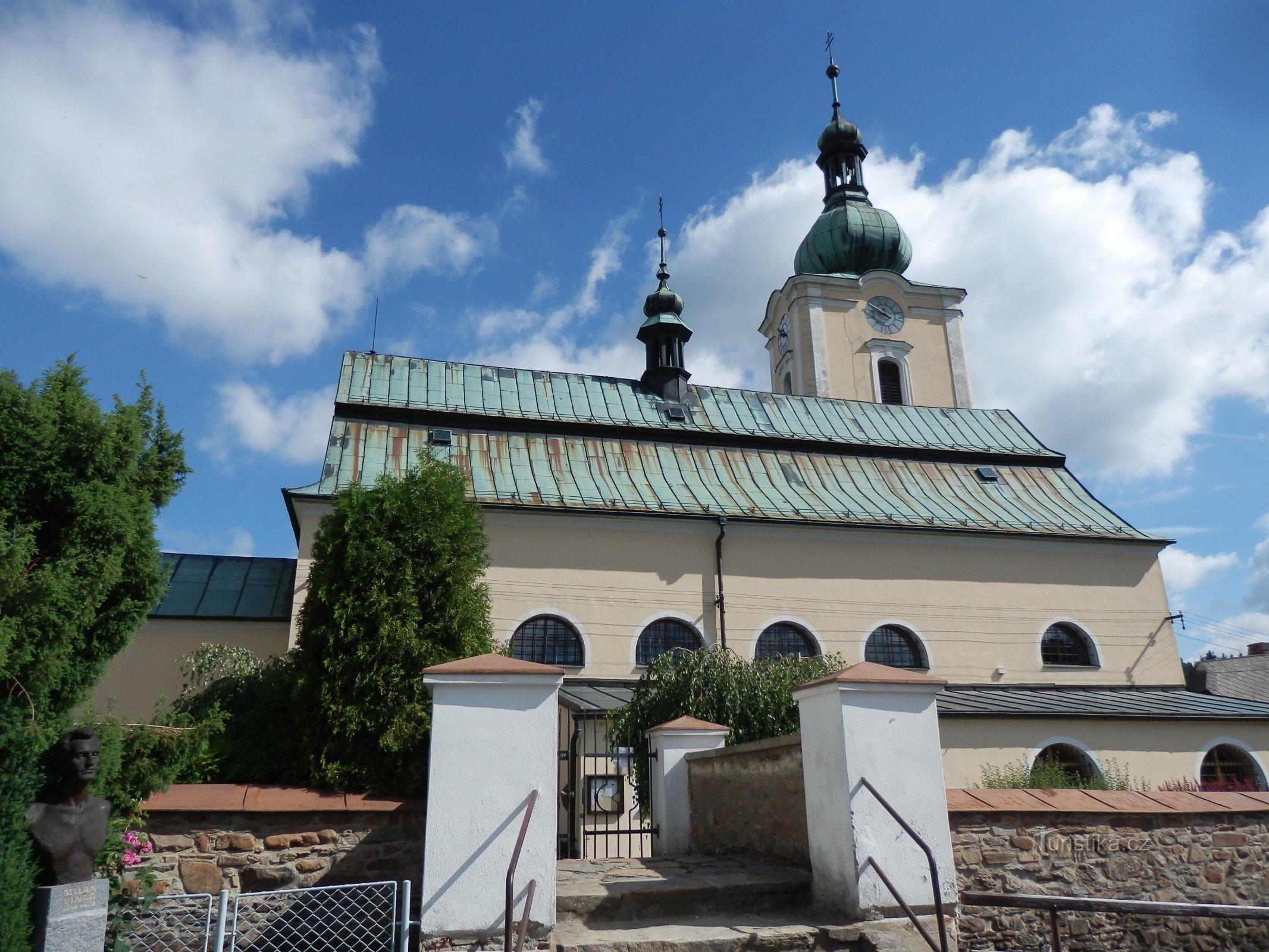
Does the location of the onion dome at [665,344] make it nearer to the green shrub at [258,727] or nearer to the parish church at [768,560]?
the parish church at [768,560]

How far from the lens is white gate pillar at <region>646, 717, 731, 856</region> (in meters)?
9.74

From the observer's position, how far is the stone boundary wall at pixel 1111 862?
21.8 ft

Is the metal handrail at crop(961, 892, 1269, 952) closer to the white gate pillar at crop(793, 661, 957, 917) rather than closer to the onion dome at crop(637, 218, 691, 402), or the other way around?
the white gate pillar at crop(793, 661, 957, 917)

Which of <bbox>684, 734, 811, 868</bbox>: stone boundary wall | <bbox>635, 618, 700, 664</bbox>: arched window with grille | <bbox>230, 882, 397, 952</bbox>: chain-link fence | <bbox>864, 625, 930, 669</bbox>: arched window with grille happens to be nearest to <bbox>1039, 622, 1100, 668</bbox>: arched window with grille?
<bbox>864, 625, 930, 669</bbox>: arched window with grille

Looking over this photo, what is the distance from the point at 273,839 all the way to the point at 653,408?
1515 centimetres

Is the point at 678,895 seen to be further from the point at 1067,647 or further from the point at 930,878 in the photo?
the point at 1067,647

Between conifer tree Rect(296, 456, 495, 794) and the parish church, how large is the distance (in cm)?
357

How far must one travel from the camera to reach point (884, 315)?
27.6m

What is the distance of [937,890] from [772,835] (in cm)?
230

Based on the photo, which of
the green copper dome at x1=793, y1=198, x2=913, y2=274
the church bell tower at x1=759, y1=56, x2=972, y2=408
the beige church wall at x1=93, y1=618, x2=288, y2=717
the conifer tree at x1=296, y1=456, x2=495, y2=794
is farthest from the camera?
the green copper dome at x1=793, y1=198, x2=913, y2=274

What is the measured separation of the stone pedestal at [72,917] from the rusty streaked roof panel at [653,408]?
13428mm

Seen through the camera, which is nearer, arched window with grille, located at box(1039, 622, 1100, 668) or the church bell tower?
arched window with grille, located at box(1039, 622, 1100, 668)

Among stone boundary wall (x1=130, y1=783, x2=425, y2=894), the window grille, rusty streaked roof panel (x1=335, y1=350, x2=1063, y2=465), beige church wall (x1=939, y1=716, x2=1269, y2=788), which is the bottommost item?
stone boundary wall (x1=130, y1=783, x2=425, y2=894)

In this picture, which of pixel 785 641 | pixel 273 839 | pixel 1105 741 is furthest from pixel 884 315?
pixel 273 839
